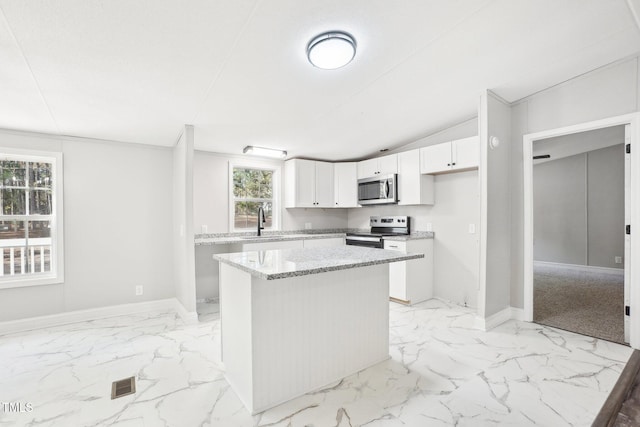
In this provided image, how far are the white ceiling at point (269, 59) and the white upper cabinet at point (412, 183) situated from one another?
0.74m

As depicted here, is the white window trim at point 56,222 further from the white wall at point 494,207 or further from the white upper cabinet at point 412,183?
the white wall at point 494,207

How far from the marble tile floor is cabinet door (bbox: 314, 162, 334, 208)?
254cm

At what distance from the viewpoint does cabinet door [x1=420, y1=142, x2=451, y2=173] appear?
151 inches

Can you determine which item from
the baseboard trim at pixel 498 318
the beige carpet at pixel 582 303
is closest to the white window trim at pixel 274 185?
the baseboard trim at pixel 498 318

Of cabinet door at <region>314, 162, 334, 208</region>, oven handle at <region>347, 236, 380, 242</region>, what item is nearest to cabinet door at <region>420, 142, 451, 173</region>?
oven handle at <region>347, 236, 380, 242</region>

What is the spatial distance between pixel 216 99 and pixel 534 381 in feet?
11.3

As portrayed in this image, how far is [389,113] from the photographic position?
11.4 ft

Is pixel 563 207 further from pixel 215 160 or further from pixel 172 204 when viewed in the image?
pixel 172 204

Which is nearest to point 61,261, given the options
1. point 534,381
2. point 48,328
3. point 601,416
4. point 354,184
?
point 48,328

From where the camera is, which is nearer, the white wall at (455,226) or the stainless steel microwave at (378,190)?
the white wall at (455,226)

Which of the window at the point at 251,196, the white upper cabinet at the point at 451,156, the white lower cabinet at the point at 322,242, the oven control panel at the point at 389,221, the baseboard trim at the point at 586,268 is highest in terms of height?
the white upper cabinet at the point at 451,156

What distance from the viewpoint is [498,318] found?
3.30m

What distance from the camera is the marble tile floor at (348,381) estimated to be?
1.79 m

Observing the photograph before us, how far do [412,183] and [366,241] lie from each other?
1099 mm
